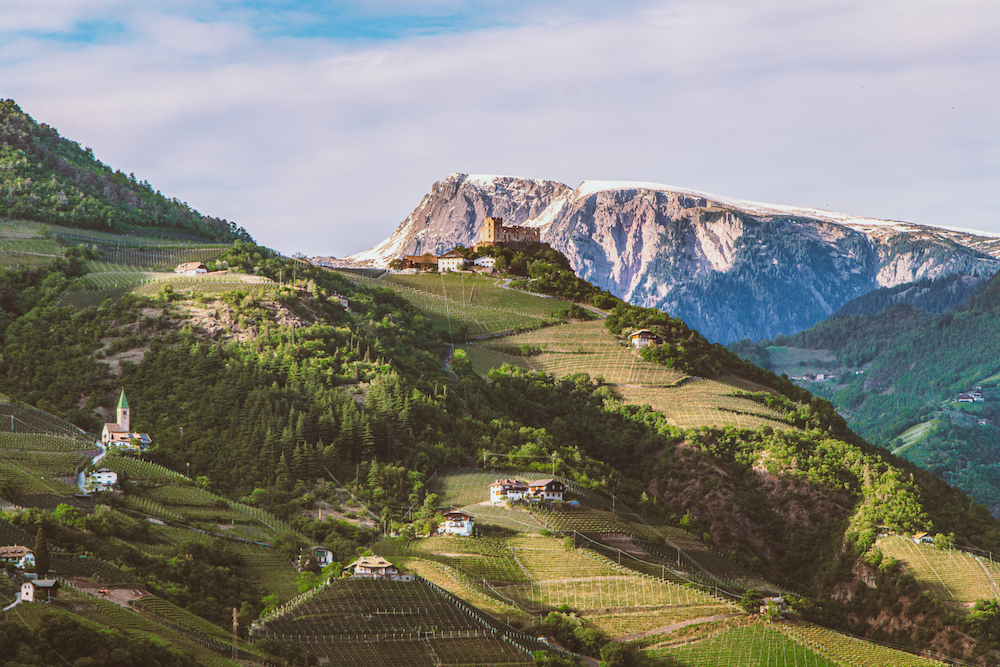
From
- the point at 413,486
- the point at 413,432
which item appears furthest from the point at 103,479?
the point at 413,432

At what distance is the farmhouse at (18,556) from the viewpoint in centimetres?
7019

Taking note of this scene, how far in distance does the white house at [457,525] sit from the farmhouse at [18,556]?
1211 inches

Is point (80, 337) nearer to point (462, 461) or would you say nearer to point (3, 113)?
point (462, 461)

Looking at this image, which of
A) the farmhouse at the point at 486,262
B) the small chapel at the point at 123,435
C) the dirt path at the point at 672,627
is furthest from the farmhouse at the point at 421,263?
the dirt path at the point at 672,627

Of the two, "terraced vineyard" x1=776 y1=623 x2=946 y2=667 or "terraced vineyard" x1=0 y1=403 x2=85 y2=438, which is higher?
"terraced vineyard" x1=0 y1=403 x2=85 y2=438

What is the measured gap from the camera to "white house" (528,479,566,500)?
4023 inches

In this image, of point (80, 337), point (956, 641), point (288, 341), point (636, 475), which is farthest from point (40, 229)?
point (956, 641)

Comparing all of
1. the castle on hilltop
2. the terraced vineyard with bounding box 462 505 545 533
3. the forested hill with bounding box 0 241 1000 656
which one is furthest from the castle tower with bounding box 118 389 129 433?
the castle on hilltop

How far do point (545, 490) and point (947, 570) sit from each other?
25748mm

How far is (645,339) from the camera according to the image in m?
137

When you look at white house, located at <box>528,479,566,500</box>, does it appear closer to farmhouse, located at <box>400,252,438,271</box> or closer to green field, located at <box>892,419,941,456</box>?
farmhouse, located at <box>400,252,438,271</box>

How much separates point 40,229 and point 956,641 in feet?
284

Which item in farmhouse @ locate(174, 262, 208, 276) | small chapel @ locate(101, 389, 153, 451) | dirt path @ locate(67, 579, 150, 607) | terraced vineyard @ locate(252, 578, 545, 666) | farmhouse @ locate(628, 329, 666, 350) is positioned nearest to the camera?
dirt path @ locate(67, 579, 150, 607)

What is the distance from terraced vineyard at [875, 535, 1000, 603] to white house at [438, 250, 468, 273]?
6945 centimetres
